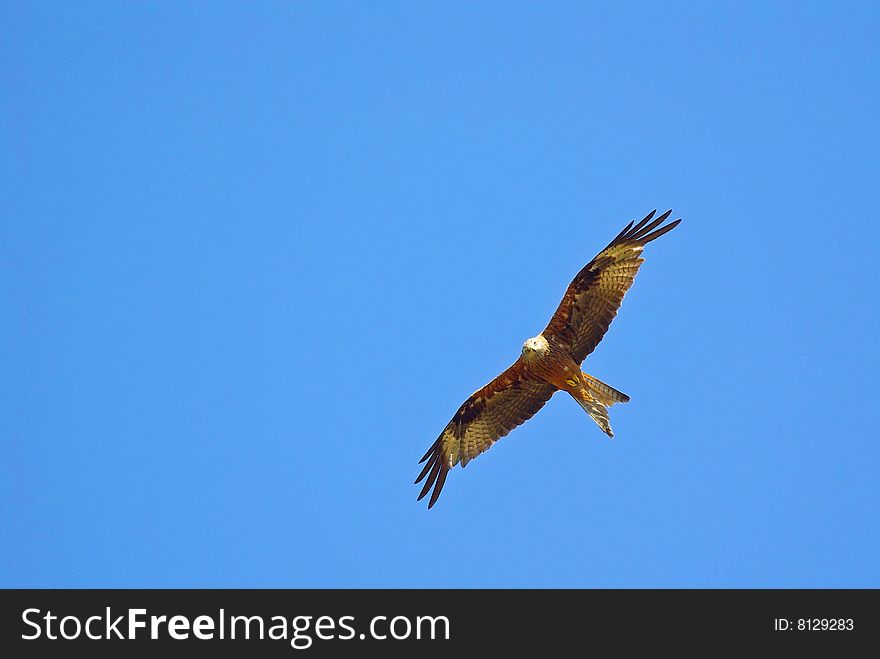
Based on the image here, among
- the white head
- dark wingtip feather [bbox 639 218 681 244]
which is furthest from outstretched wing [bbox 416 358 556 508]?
dark wingtip feather [bbox 639 218 681 244]

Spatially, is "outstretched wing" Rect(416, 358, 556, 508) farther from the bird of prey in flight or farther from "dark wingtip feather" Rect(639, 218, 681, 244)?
"dark wingtip feather" Rect(639, 218, 681, 244)

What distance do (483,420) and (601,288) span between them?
2412mm

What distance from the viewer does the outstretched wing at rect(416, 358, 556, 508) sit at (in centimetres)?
1639

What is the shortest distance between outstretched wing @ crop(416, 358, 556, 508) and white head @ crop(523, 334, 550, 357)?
588mm

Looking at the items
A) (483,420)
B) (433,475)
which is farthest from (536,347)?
(433,475)

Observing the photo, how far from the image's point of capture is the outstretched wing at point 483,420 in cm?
1639

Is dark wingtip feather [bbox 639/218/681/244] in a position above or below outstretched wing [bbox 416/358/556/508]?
above

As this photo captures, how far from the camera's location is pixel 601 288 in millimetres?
15539

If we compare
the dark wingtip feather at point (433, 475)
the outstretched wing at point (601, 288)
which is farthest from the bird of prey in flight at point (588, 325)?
the dark wingtip feather at point (433, 475)

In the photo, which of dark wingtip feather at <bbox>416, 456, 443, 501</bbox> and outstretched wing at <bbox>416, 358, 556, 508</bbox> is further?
dark wingtip feather at <bbox>416, 456, 443, 501</bbox>

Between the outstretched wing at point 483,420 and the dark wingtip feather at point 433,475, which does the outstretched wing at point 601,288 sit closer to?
the outstretched wing at point 483,420
